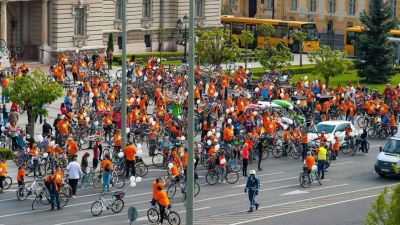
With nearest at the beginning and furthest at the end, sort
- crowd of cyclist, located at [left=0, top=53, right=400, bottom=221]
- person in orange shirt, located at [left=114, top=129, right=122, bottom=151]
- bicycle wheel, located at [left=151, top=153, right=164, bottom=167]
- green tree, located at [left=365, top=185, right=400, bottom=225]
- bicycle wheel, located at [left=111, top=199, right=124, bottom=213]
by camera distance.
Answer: green tree, located at [left=365, top=185, right=400, bottom=225] < bicycle wheel, located at [left=111, top=199, right=124, bottom=213] < crowd of cyclist, located at [left=0, top=53, right=400, bottom=221] < person in orange shirt, located at [left=114, top=129, right=122, bottom=151] < bicycle wheel, located at [left=151, top=153, right=164, bottom=167]

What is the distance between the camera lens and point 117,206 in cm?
4159

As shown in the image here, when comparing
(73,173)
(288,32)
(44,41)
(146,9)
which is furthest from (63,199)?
(288,32)

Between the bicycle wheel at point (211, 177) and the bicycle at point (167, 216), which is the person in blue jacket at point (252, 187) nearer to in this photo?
the bicycle at point (167, 216)

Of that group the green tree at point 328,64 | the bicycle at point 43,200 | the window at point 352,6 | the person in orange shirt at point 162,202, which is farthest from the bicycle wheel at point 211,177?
the window at point 352,6

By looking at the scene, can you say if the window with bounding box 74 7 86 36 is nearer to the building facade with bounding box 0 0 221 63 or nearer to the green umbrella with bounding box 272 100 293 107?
the building facade with bounding box 0 0 221 63

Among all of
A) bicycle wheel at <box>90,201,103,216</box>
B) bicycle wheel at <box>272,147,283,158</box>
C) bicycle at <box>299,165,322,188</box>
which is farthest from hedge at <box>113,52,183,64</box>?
bicycle wheel at <box>90,201,103,216</box>

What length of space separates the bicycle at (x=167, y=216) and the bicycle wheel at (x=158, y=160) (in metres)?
10.3

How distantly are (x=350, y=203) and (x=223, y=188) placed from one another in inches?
186

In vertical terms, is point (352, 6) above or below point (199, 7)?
above

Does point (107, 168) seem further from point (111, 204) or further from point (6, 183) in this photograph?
point (6, 183)

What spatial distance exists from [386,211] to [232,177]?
20069mm

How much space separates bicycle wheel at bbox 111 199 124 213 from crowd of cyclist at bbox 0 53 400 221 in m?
2.29

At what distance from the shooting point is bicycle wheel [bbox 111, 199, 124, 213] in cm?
4147

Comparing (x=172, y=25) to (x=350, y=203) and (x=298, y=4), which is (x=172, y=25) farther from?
(x=350, y=203)
